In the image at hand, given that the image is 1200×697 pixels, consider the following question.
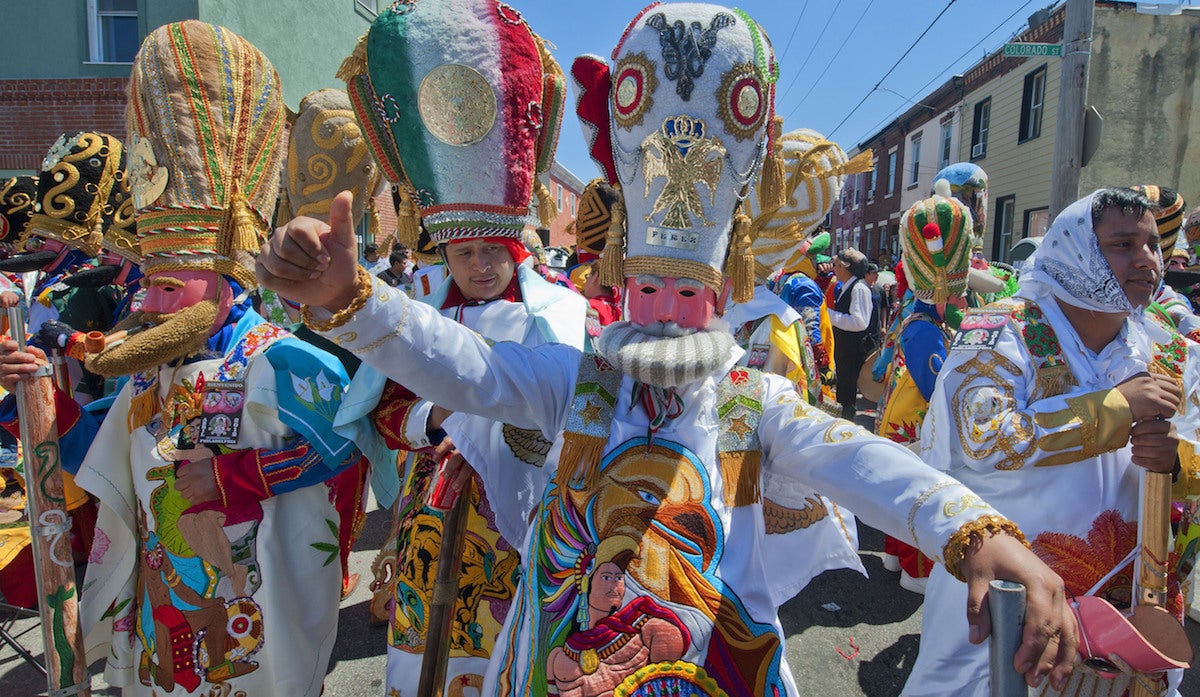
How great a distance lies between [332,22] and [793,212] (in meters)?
11.8

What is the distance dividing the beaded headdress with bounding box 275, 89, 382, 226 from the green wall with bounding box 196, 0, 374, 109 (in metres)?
8.41

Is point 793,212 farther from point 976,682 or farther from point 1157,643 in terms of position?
point 1157,643

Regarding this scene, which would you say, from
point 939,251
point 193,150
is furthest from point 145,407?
point 939,251

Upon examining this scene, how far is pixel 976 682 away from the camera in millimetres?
2207

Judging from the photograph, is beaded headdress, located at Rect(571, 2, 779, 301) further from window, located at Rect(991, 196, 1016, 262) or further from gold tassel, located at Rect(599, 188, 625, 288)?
window, located at Rect(991, 196, 1016, 262)

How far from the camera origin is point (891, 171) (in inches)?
1038

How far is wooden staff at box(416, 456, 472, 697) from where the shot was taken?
68.8 inches

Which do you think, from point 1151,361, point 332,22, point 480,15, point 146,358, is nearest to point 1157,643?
point 1151,361

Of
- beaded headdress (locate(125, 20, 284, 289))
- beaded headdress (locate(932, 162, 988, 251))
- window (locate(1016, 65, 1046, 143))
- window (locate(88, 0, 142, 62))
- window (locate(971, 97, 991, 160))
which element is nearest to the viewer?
beaded headdress (locate(125, 20, 284, 289))

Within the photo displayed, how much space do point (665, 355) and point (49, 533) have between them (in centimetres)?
201

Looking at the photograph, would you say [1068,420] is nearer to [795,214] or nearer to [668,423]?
[668,423]

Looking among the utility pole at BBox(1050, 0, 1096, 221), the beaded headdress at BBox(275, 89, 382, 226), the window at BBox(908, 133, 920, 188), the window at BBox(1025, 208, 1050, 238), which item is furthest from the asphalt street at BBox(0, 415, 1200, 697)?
the window at BBox(908, 133, 920, 188)

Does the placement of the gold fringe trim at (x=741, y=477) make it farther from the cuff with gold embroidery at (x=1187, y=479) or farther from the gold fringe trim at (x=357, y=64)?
the cuff with gold embroidery at (x=1187, y=479)

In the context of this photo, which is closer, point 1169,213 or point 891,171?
point 1169,213
